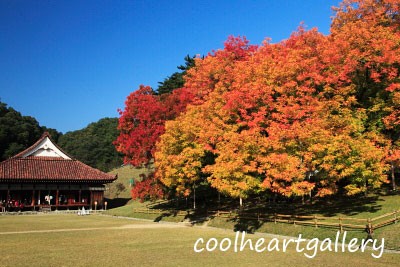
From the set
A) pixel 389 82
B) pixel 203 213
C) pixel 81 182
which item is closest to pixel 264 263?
pixel 389 82

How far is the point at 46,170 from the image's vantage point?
46312 mm

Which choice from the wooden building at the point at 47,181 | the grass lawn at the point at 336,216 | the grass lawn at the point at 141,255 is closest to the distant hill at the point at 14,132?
the wooden building at the point at 47,181

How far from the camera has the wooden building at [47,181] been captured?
144 ft

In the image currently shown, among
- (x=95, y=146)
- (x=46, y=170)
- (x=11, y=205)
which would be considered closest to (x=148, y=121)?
(x=46, y=170)

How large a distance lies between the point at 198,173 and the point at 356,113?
1189cm

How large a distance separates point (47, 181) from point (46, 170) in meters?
Answer: 1.93

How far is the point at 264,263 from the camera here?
13.3 m

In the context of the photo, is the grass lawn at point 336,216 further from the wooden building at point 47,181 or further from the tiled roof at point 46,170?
the wooden building at point 47,181

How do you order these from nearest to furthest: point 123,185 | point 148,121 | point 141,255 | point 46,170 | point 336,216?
point 141,255
point 336,216
point 148,121
point 46,170
point 123,185

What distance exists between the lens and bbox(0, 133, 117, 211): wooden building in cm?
4400

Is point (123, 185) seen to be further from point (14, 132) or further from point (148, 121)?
point (14, 132)

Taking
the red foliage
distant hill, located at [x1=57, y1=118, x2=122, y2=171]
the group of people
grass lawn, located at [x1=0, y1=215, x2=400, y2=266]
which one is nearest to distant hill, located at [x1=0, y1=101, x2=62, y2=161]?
distant hill, located at [x1=57, y1=118, x2=122, y2=171]

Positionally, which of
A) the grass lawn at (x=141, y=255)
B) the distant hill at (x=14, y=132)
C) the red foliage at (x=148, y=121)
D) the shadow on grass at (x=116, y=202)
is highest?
the distant hill at (x=14, y=132)

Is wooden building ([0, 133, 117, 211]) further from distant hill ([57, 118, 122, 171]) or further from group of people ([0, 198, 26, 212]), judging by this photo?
distant hill ([57, 118, 122, 171])
